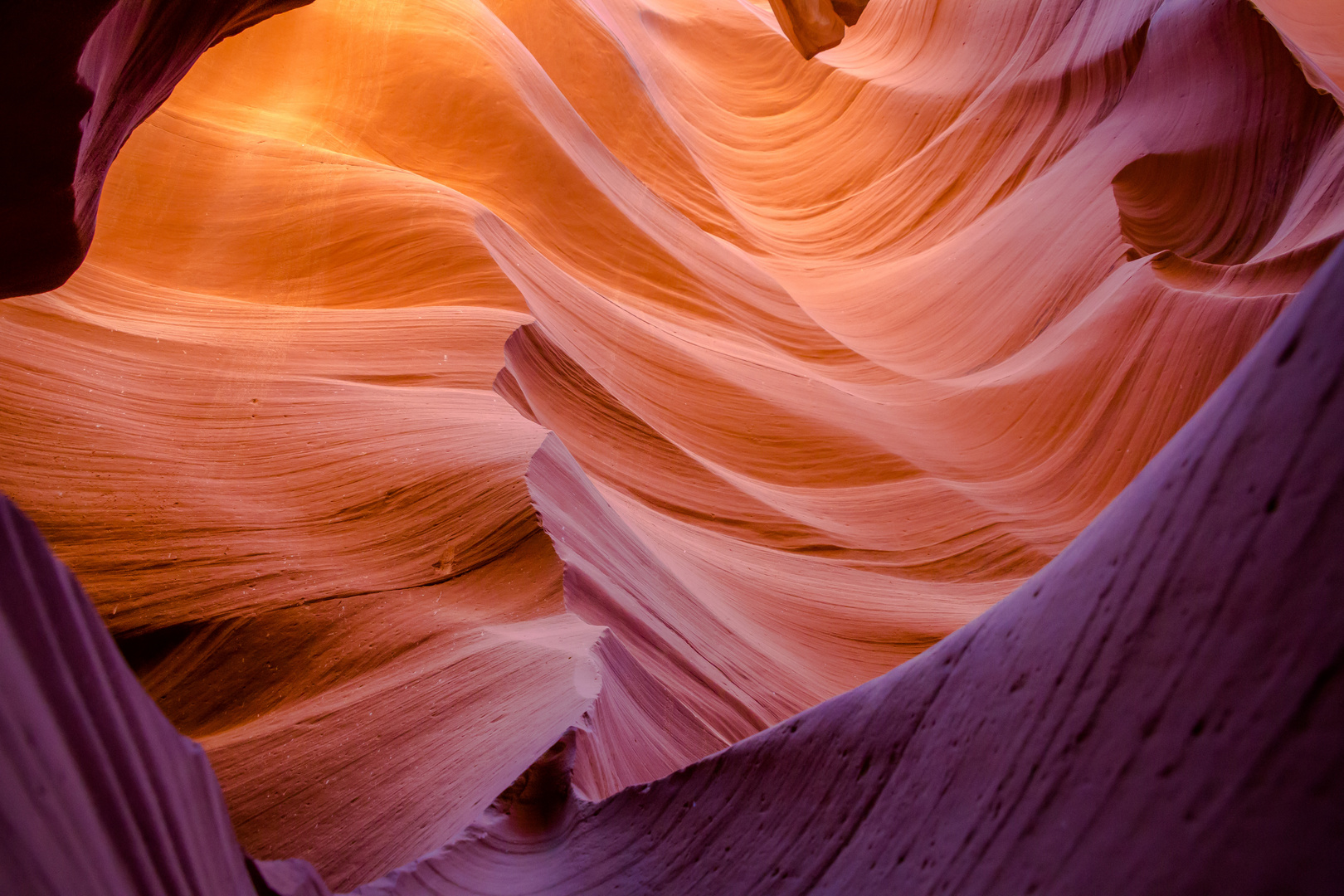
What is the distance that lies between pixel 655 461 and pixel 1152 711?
7.28 ft

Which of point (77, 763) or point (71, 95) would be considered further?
point (71, 95)

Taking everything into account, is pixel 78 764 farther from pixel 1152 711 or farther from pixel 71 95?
pixel 71 95

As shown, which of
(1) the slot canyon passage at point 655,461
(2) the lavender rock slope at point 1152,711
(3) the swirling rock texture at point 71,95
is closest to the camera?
(2) the lavender rock slope at point 1152,711

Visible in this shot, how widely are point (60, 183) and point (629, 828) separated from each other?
4.00ft

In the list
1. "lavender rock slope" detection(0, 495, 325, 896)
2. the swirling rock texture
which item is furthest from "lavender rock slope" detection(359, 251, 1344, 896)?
the swirling rock texture

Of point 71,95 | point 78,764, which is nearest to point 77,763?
point 78,764

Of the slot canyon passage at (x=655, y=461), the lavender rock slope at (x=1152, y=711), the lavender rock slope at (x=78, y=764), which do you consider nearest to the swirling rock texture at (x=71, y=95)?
the slot canyon passage at (x=655, y=461)

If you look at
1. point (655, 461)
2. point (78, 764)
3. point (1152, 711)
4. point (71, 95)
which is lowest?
point (655, 461)

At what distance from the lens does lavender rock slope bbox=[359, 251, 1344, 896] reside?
0.50 metres

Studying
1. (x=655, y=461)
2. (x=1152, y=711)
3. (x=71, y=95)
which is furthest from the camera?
(x=655, y=461)

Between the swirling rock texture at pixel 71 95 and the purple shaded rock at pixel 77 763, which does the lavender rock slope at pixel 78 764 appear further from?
the swirling rock texture at pixel 71 95

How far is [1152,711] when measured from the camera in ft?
1.89

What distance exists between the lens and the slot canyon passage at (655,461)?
1.97ft

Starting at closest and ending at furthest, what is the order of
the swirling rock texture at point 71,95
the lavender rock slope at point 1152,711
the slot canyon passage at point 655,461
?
the lavender rock slope at point 1152,711, the slot canyon passage at point 655,461, the swirling rock texture at point 71,95
